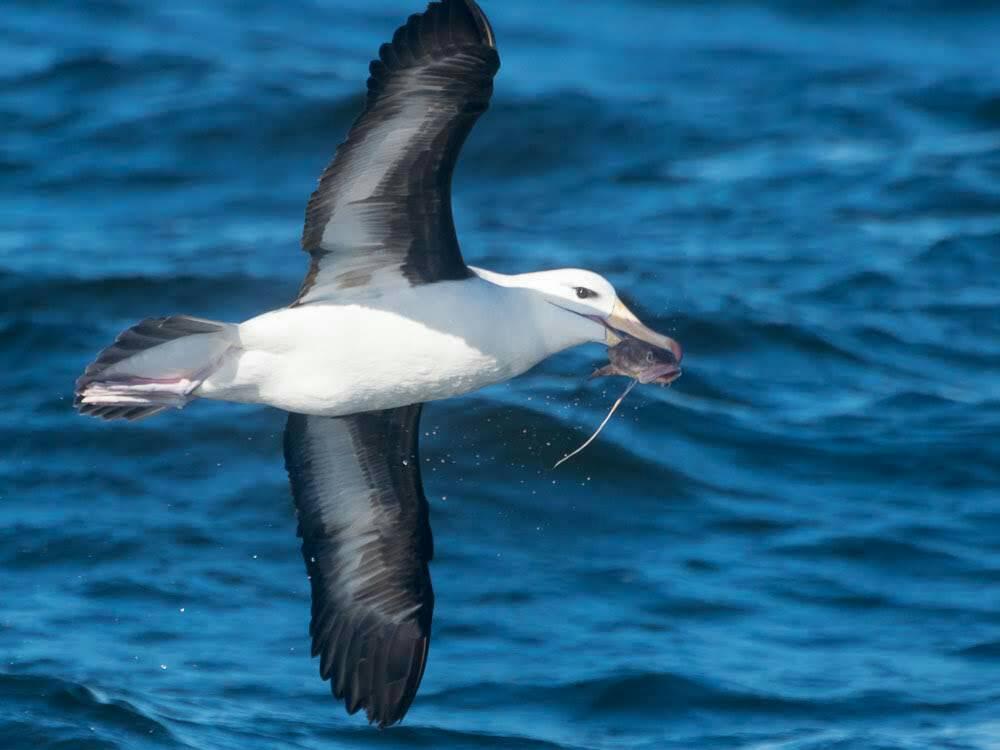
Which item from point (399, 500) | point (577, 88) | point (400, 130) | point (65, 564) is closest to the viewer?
point (400, 130)

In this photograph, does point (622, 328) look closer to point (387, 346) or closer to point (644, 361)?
point (644, 361)

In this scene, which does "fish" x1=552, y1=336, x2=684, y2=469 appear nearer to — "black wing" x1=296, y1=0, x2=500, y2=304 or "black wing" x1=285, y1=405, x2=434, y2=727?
"black wing" x1=296, y1=0, x2=500, y2=304

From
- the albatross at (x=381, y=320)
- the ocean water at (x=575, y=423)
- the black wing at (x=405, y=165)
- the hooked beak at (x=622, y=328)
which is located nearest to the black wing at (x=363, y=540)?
the albatross at (x=381, y=320)

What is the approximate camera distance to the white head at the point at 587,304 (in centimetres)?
716

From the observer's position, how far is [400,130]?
21.3 feet

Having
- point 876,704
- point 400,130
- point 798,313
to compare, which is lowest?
point 876,704

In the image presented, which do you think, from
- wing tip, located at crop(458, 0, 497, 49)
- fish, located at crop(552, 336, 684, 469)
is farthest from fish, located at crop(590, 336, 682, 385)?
wing tip, located at crop(458, 0, 497, 49)

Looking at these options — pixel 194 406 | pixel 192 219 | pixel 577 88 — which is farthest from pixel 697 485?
pixel 577 88

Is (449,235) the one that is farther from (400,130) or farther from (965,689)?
(965,689)

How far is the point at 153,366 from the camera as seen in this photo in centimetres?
705

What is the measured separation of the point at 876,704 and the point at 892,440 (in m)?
3.18

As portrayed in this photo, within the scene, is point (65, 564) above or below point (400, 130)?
below

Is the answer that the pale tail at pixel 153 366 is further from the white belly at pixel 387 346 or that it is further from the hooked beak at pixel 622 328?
the hooked beak at pixel 622 328

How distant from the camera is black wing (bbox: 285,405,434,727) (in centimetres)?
779
